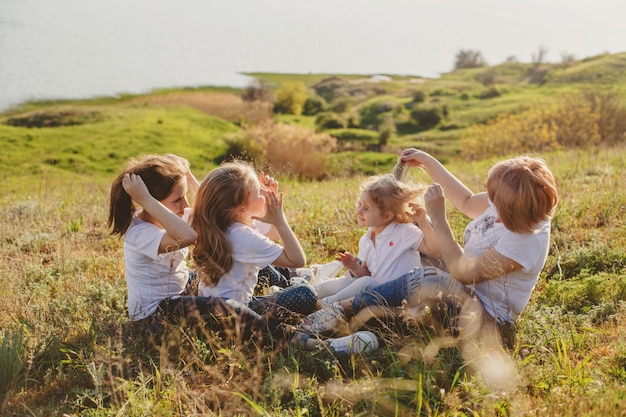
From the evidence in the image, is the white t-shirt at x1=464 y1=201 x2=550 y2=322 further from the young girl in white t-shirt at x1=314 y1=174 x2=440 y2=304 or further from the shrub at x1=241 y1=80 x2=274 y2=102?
the shrub at x1=241 y1=80 x2=274 y2=102

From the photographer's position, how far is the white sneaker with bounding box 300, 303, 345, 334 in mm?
3859

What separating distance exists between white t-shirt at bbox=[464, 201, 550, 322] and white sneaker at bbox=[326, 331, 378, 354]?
0.82 metres

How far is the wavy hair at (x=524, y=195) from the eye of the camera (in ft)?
11.6

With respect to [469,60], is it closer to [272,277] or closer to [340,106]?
[340,106]

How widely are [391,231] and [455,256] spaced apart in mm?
692

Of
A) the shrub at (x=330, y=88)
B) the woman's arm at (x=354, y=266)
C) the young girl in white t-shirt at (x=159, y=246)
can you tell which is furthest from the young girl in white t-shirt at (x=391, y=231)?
the shrub at (x=330, y=88)

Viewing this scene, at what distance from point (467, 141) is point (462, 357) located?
23988 millimetres

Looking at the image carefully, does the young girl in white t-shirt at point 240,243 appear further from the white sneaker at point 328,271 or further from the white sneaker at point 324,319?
the white sneaker at point 328,271

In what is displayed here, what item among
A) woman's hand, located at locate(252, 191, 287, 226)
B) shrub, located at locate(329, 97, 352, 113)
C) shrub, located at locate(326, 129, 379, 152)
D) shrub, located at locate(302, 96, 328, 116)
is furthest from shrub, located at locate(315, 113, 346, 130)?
woman's hand, located at locate(252, 191, 287, 226)

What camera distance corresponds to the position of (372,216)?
4391 millimetres

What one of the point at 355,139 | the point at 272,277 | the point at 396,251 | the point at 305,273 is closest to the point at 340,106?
the point at 355,139

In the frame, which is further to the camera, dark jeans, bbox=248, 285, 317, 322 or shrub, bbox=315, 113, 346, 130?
shrub, bbox=315, 113, 346, 130

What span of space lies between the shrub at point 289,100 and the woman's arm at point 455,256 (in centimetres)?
4154

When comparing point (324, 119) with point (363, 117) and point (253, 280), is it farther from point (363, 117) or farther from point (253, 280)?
point (253, 280)
